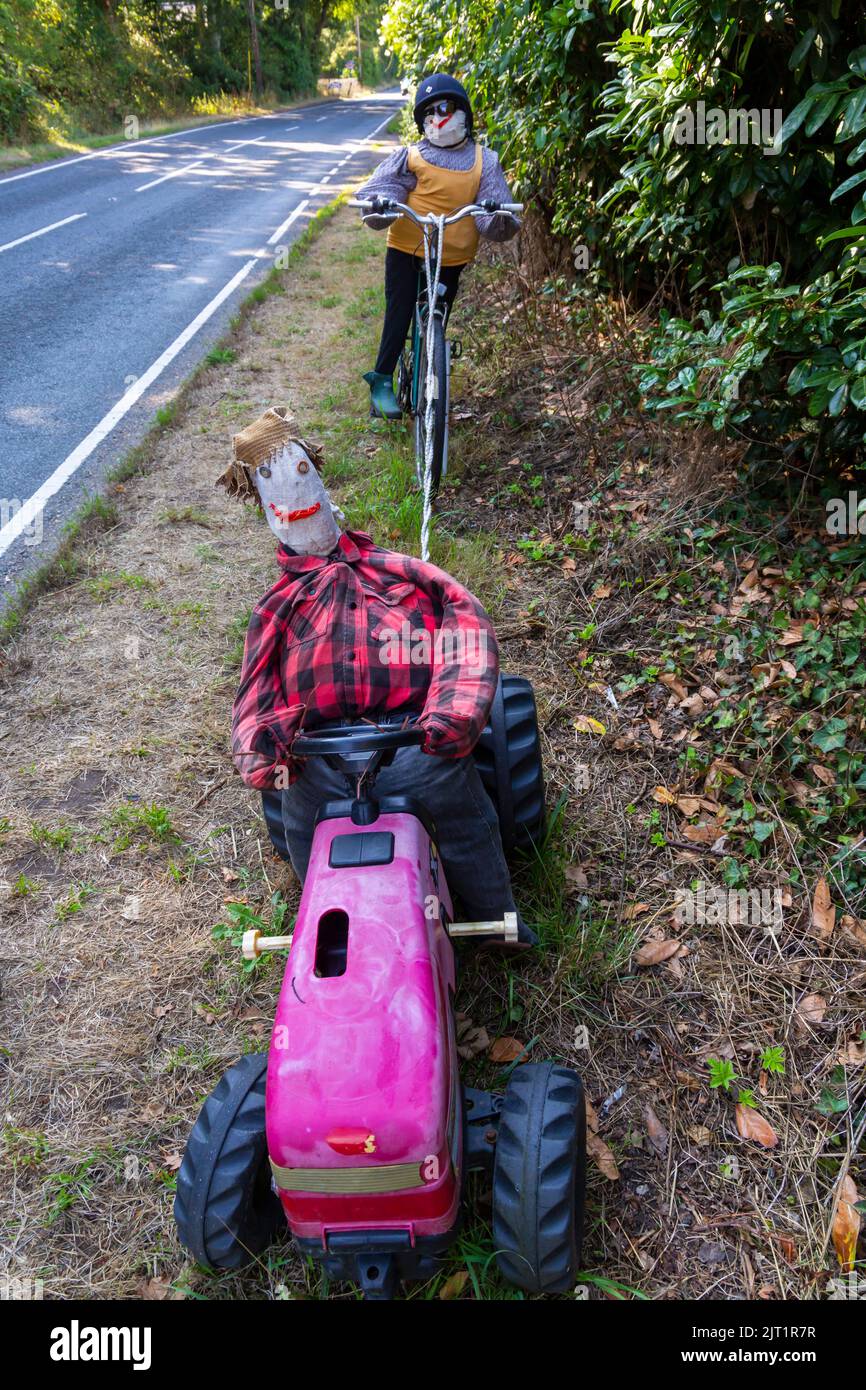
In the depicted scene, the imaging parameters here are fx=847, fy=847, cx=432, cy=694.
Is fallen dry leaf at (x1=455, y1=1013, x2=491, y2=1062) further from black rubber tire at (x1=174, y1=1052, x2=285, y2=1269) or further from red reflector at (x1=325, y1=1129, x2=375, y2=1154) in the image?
red reflector at (x1=325, y1=1129, x2=375, y2=1154)

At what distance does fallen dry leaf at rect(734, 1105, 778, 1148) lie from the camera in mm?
2268

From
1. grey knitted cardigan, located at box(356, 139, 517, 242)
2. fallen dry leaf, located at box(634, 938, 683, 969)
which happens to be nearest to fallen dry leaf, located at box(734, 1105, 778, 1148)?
fallen dry leaf, located at box(634, 938, 683, 969)

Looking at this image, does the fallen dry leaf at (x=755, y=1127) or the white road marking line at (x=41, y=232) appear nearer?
the fallen dry leaf at (x=755, y=1127)

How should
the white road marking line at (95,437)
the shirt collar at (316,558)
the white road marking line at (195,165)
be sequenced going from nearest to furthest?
the shirt collar at (316,558) < the white road marking line at (95,437) < the white road marking line at (195,165)

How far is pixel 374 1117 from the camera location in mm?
1625

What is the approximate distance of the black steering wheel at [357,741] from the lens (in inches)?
79.9

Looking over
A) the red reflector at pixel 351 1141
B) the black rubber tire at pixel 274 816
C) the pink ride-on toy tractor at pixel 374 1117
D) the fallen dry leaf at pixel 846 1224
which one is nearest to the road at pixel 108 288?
the black rubber tire at pixel 274 816

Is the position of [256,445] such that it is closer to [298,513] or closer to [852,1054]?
A: [298,513]

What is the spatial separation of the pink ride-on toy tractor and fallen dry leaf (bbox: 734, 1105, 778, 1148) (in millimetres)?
663

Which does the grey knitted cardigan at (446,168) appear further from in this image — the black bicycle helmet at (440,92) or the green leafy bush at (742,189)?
the green leafy bush at (742,189)

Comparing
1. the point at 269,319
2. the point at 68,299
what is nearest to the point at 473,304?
the point at 269,319

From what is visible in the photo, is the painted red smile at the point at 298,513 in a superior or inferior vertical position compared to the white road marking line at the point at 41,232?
inferior

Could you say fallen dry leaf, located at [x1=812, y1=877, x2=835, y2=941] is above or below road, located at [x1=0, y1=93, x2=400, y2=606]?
below
